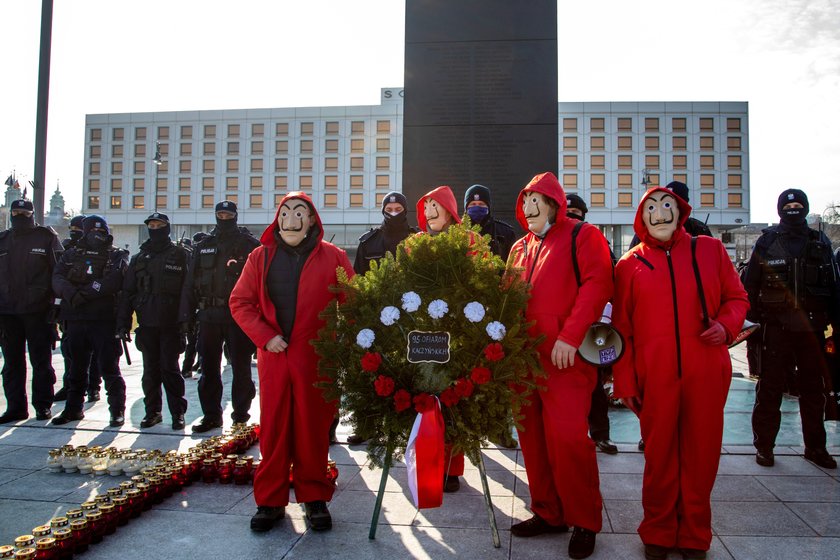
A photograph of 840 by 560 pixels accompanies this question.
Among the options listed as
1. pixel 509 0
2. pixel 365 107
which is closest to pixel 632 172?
pixel 365 107

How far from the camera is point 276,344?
13.3 ft

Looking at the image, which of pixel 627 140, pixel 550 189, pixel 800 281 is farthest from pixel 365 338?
pixel 627 140

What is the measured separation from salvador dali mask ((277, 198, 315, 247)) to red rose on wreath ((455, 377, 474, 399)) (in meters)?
1.63

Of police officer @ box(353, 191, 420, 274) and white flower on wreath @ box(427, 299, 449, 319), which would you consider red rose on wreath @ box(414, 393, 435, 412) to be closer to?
white flower on wreath @ box(427, 299, 449, 319)

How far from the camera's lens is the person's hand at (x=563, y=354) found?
3.53 metres

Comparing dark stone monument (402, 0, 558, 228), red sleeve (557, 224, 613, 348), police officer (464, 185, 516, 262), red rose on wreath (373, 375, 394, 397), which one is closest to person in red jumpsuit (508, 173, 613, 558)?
red sleeve (557, 224, 613, 348)

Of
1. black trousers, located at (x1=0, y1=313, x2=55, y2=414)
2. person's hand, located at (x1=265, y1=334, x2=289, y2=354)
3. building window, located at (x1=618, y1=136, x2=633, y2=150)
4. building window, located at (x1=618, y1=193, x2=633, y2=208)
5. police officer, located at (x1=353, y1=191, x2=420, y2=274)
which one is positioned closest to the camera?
person's hand, located at (x1=265, y1=334, x2=289, y2=354)

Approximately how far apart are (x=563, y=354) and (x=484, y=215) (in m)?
2.26

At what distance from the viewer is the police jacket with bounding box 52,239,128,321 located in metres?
6.97

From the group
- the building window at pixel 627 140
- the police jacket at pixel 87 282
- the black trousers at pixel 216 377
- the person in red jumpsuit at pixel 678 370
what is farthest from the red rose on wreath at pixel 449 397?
the building window at pixel 627 140

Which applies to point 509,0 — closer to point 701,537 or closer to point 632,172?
point 701,537

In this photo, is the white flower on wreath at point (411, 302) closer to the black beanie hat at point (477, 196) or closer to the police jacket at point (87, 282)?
the black beanie hat at point (477, 196)

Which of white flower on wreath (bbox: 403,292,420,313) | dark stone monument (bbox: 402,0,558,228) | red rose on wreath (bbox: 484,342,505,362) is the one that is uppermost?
dark stone monument (bbox: 402,0,558,228)

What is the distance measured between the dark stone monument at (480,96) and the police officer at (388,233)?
3.59 ft
